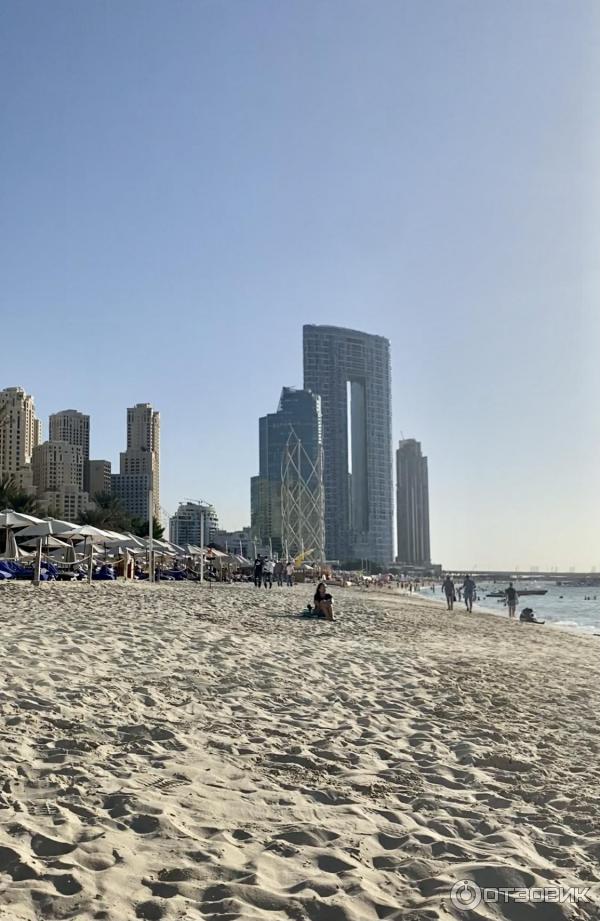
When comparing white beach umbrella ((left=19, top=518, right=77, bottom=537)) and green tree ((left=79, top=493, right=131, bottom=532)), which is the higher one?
green tree ((left=79, top=493, right=131, bottom=532))

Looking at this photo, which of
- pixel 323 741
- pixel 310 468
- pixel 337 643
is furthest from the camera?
pixel 310 468

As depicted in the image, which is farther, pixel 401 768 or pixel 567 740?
pixel 567 740

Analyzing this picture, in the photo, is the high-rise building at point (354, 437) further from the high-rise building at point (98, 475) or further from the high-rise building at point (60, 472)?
the high-rise building at point (60, 472)

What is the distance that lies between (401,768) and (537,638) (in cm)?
1414

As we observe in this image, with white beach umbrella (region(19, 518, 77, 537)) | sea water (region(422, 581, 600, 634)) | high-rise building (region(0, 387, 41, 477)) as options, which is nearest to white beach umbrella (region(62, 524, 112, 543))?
white beach umbrella (region(19, 518, 77, 537))

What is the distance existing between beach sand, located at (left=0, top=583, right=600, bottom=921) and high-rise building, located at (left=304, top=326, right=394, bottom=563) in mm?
167046

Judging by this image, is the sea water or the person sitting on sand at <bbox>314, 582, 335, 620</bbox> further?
the sea water

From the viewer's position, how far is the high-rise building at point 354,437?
177250 millimetres

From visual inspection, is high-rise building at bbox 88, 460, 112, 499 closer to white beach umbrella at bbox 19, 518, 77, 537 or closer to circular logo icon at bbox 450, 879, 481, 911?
white beach umbrella at bbox 19, 518, 77, 537

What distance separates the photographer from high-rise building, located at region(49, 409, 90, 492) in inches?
5522

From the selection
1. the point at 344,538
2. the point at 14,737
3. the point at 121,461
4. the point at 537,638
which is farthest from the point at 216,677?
the point at 344,538

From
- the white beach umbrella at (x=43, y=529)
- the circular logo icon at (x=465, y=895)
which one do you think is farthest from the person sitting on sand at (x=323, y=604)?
the circular logo icon at (x=465, y=895)

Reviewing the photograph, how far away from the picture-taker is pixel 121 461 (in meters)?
136

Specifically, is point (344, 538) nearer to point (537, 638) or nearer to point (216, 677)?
point (537, 638)
